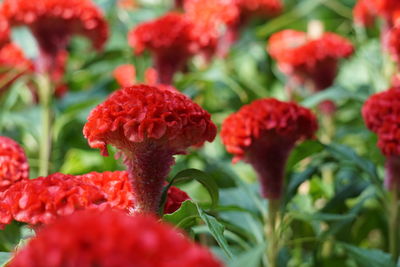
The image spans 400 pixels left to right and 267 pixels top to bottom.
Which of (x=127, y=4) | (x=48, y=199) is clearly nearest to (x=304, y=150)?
(x=48, y=199)

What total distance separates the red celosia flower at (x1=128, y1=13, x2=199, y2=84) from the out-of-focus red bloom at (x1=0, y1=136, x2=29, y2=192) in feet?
2.25

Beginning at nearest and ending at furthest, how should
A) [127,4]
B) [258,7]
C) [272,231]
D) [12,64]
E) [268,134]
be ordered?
[268,134] → [272,231] → [12,64] → [258,7] → [127,4]

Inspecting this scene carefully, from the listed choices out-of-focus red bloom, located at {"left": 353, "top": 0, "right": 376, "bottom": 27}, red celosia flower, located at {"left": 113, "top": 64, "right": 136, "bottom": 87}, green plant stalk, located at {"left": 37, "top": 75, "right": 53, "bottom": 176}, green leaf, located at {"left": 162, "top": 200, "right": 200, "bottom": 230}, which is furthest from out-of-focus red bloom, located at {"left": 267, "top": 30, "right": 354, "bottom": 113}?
green leaf, located at {"left": 162, "top": 200, "right": 200, "bottom": 230}

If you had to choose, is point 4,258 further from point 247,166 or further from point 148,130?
point 247,166

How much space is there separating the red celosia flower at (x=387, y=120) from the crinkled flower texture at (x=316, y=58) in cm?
57

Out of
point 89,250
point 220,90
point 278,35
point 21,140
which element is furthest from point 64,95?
point 89,250

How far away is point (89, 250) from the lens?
1.62 ft

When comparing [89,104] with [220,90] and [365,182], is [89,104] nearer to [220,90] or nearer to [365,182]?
[220,90]

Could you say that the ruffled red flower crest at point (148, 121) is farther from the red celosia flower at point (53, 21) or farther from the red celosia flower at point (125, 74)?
the red celosia flower at point (125, 74)

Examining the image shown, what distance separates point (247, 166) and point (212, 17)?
0.45 metres

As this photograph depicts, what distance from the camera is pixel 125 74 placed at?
6.69ft

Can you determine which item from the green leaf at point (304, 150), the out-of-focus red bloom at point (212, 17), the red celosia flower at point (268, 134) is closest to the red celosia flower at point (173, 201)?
the red celosia flower at point (268, 134)

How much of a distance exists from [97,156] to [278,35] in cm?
69

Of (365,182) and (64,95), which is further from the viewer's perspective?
(64,95)
